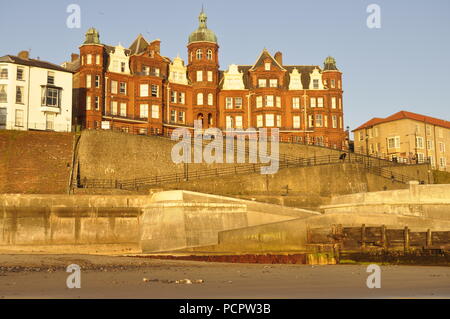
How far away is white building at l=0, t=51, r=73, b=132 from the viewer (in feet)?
202

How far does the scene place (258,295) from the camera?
50.5 feet

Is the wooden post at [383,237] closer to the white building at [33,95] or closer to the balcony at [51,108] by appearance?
the white building at [33,95]

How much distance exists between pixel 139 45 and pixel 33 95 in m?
19.0

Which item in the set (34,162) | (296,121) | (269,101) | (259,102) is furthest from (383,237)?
(296,121)

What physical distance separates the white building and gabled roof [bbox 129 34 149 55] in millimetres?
12736

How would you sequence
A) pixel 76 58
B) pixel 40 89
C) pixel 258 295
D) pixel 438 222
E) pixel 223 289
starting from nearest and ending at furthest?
pixel 258 295 → pixel 223 289 → pixel 438 222 → pixel 40 89 → pixel 76 58

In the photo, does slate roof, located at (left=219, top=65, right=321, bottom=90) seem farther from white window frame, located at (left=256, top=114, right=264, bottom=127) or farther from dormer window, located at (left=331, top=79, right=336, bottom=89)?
white window frame, located at (left=256, top=114, right=264, bottom=127)

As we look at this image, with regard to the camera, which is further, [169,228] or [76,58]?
[76,58]

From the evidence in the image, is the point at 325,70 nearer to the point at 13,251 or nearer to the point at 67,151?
the point at 67,151

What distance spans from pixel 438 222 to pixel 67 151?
1346 inches

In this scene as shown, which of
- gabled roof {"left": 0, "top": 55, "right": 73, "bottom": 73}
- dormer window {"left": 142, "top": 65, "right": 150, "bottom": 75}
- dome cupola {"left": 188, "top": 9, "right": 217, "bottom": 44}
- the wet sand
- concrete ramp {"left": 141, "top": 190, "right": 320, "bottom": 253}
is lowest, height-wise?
the wet sand

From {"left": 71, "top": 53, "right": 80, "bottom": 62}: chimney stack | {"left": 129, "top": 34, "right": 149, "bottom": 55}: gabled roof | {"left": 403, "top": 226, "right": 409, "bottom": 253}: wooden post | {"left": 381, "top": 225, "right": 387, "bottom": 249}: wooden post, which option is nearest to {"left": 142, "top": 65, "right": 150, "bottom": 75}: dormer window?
{"left": 129, "top": 34, "right": 149, "bottom": 55}: gabled roof

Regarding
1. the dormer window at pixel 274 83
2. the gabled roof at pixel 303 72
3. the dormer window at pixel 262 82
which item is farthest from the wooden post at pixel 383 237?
the gabled roof at pixel 303 72

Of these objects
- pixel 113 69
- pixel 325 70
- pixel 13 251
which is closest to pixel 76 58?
pixel 113 69
